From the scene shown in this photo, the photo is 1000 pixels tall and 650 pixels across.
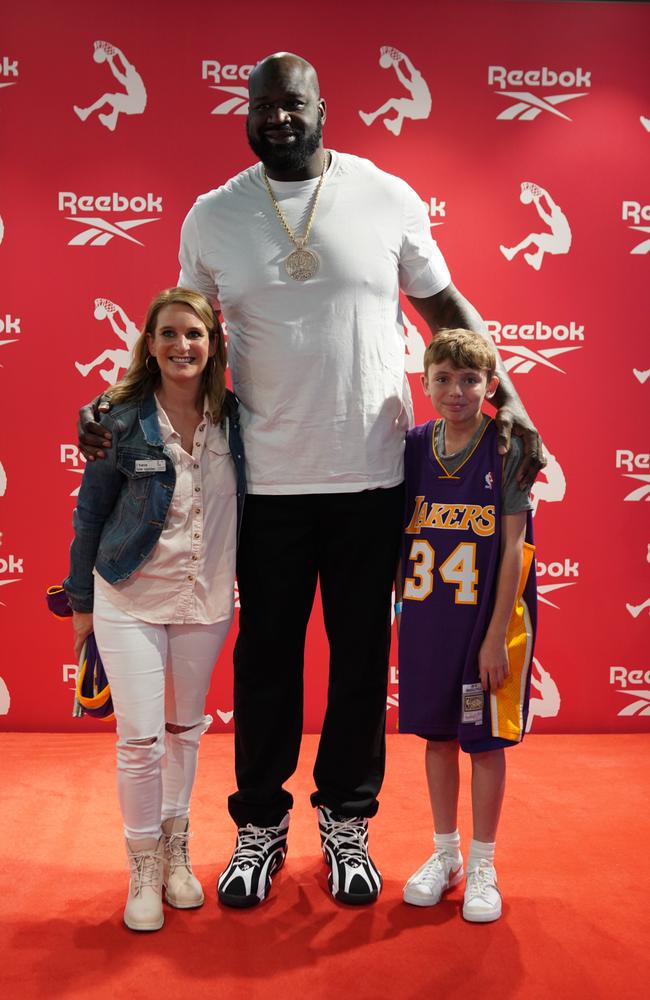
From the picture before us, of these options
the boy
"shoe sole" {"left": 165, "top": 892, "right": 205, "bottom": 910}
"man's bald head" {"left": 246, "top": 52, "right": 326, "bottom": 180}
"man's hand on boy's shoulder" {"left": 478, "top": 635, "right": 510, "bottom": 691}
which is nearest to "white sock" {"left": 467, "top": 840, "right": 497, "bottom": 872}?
the boy

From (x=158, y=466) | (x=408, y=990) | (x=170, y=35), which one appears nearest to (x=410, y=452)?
(x=158, y=466)

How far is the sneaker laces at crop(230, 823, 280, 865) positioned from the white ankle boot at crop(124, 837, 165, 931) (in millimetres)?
221

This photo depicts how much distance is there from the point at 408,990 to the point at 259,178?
1.72 meters

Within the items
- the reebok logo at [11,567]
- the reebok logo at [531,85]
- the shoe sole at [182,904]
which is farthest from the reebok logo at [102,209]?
the shoe sole at [182,904]

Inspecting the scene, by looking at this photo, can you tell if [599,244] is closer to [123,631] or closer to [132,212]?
[132,212]

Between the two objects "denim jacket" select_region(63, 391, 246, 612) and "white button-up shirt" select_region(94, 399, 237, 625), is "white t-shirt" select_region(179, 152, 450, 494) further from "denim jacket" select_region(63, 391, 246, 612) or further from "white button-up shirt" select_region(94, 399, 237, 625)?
"denim jacket" select_region(63, 391, 246, 612)

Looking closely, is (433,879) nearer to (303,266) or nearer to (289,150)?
(303,266)

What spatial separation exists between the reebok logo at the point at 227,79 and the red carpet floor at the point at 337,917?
7.73 ft

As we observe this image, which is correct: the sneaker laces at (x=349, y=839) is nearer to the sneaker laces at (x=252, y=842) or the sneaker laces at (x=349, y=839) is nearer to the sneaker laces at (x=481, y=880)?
the sneaker laces at (x=252, y=842)

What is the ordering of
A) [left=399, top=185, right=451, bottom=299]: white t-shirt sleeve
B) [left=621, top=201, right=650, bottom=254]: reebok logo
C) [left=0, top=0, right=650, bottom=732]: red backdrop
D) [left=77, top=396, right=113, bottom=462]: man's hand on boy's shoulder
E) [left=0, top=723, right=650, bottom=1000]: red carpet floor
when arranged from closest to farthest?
[left=0, top=723, right=650, bottom=1000]: red carpet floor → [left=77, top=396, right=113, bottom=462]: man's hand on boy's shoulder → [left=399, top=185, right=451, bottom=299]: white t-shirt sleeve → [left=0, top=0, right=650, bottom=732]: red backdrop → [left=621, top=201, right=650, bottom=254]: reebok logo

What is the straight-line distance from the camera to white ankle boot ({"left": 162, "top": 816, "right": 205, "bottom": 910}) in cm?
206

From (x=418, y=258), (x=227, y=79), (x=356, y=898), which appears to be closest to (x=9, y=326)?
(x=227, y=79)

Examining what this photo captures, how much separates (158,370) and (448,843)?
4.20 feet

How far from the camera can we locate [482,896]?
2.02 metres
